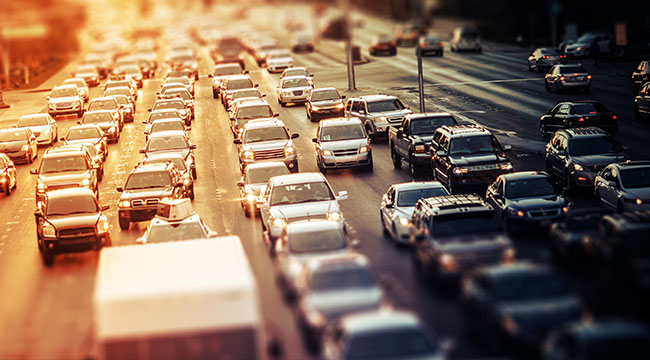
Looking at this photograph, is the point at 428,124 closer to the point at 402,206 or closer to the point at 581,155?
the point at 581,155

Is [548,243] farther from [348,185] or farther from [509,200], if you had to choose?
[348,185]

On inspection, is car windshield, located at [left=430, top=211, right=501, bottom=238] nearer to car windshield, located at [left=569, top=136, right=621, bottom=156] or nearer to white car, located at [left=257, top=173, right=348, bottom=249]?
white car, located at [left=257, top=173, right=348, bottom=249]

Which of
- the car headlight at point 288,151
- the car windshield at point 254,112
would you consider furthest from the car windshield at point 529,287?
the car windshield at point 254,112

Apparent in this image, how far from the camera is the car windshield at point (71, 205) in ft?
92.2

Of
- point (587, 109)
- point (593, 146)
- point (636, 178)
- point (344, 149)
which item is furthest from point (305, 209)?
point (587, 109)

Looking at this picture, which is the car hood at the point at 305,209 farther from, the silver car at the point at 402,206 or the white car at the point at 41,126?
the white car at the point at 41,126

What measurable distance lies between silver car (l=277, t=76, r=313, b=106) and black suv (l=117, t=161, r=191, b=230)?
25.7 metres

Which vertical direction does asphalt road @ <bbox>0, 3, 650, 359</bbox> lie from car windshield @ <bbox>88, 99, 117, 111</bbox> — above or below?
A: below

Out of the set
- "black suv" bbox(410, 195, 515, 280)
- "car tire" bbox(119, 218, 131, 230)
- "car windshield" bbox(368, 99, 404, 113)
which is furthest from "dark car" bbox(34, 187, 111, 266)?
"car windshield" bbox(368, 99, 404, 113)

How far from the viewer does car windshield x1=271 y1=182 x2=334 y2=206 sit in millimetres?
27578

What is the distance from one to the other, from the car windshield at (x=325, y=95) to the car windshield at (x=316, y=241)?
29.7 meters

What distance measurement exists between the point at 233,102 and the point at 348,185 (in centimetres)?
1913

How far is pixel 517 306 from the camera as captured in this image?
1609 centimetres

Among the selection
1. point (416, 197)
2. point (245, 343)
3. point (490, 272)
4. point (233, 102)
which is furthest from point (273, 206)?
point (233, 102)
